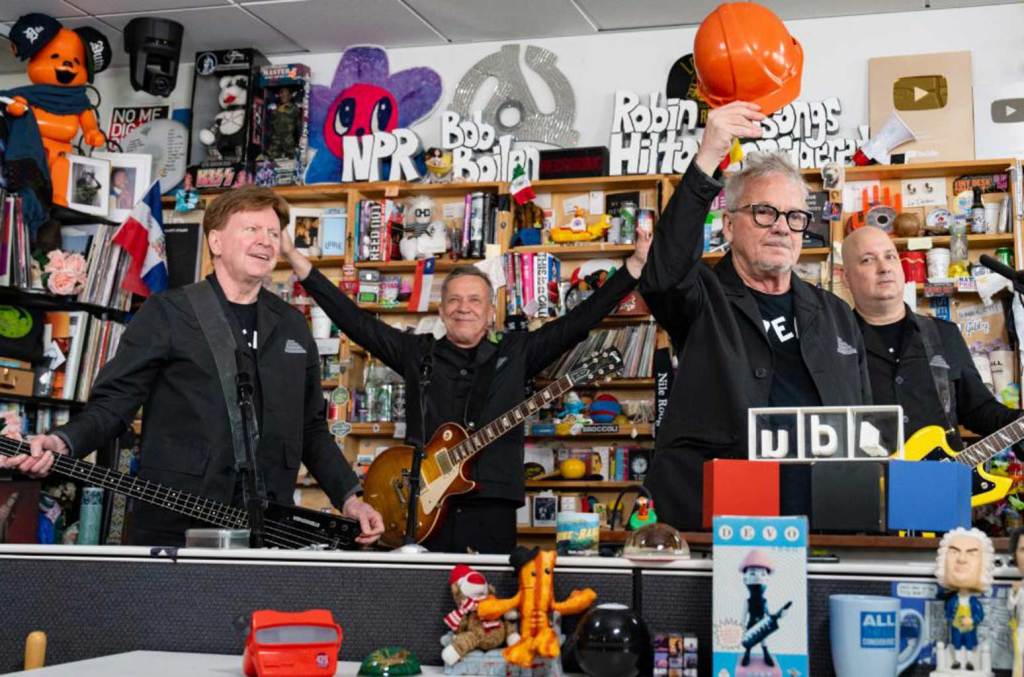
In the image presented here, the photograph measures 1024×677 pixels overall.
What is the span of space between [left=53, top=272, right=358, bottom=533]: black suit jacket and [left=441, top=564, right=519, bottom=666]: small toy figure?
128 cm

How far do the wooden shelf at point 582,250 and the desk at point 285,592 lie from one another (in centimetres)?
372

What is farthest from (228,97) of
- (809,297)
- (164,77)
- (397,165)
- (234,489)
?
(809,297)

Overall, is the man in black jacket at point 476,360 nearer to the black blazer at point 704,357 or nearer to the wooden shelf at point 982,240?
the black blazer at point 704,357

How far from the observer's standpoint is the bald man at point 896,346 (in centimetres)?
350

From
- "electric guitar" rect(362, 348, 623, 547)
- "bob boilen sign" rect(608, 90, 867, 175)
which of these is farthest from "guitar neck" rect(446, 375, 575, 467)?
"bob boilen sign" rect(608, 90, 867, 175)

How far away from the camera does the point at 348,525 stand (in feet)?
8.79

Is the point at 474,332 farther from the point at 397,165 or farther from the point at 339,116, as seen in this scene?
the point at 339,116

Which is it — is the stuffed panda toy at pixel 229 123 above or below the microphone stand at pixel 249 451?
above

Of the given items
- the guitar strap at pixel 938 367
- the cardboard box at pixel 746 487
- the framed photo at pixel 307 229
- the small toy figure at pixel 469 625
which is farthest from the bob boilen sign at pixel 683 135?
the small toy figure at pixel 469 625

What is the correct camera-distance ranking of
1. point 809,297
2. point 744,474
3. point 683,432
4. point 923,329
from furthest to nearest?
point 923,329, point 809,297, point 683,432, point 744,474

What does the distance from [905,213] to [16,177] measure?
3949 millimetres

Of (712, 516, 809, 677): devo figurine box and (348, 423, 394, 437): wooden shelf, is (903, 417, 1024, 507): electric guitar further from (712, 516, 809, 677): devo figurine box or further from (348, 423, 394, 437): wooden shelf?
(348, 423, 394, 437): wooden shelf

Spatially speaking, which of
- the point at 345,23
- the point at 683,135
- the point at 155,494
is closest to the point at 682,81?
the point at 683,135

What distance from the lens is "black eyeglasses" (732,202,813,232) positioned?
2438mm
